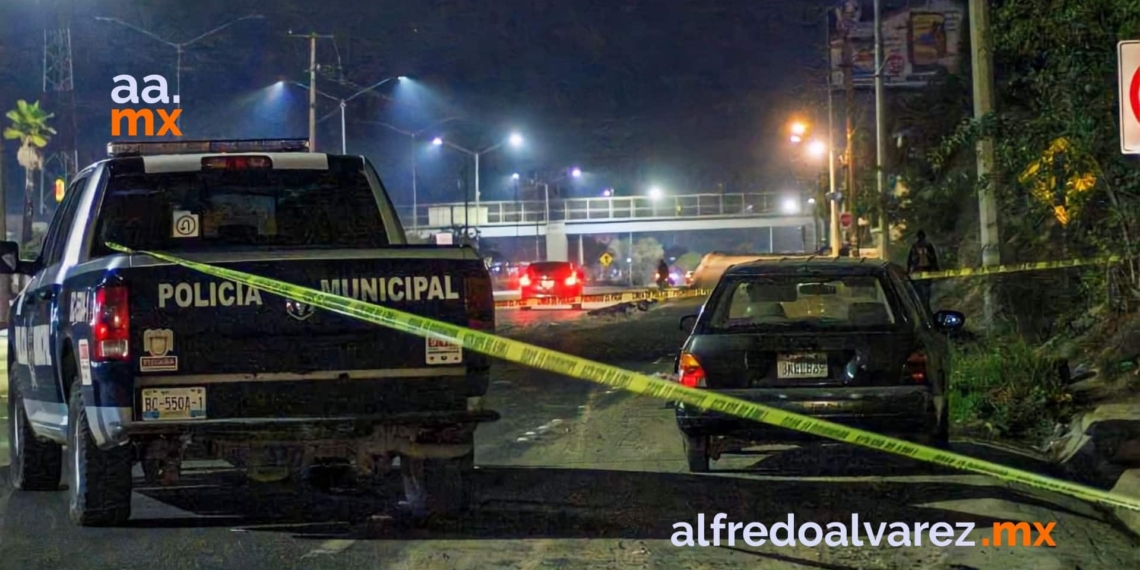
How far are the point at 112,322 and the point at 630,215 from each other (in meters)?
71.0

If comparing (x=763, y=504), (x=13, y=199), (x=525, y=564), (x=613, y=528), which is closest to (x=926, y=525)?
(x=763, y=504)

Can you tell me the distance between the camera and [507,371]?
19234 millimetres

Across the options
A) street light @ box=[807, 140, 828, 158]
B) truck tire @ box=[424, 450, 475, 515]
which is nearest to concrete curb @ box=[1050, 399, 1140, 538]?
truck tire @ box=[424, 450, 475, 515]

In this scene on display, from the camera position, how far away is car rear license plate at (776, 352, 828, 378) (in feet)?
31.3

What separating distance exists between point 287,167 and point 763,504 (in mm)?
3617

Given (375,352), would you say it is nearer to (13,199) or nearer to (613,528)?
(613,528)

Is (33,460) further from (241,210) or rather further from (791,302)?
(791,302)

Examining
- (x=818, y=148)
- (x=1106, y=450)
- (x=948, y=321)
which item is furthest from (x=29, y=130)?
(x=1106, y=450)

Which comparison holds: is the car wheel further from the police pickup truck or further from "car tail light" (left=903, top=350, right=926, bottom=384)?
the police pickup truck

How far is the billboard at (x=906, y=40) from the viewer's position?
174ft

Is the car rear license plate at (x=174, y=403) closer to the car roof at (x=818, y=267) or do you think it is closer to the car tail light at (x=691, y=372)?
the car tail light at (x=691, y=372)

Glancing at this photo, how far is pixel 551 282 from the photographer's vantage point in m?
40.9

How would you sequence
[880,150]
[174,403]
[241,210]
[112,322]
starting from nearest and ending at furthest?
[112,322]
[174,403]
[241,210]
[880,150]

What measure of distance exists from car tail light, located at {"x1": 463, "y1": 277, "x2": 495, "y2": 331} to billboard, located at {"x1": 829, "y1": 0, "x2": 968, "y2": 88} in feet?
150
